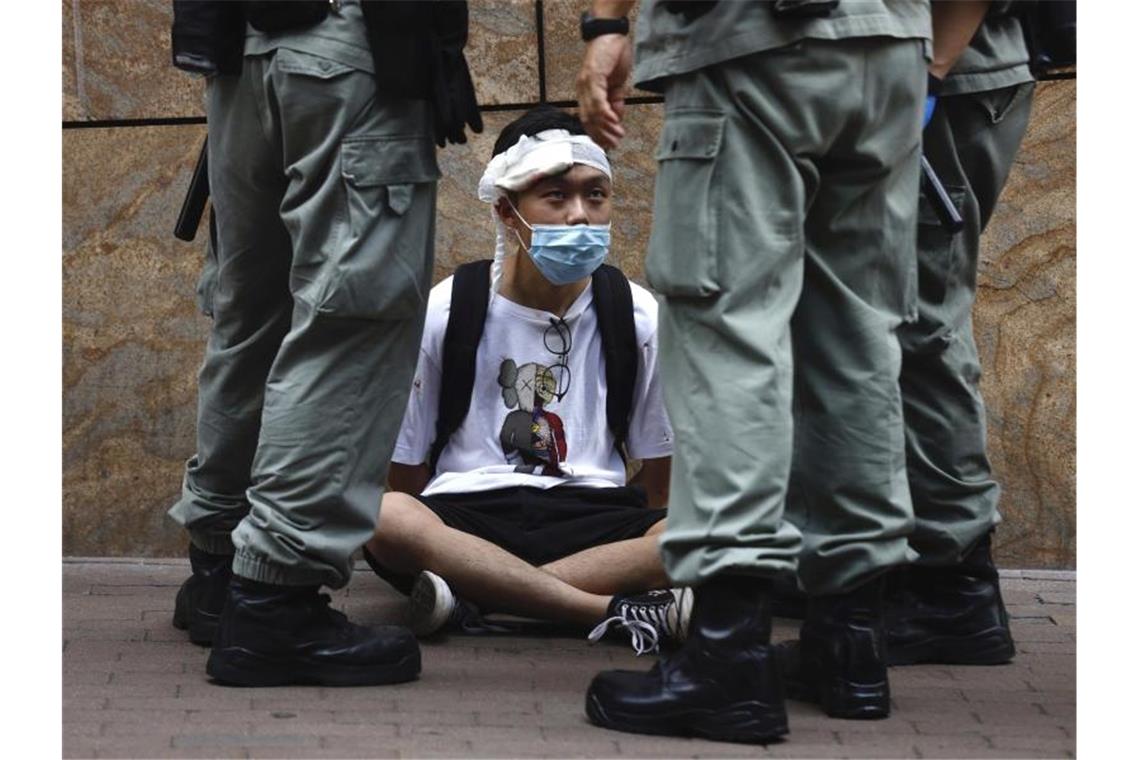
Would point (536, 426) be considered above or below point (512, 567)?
above

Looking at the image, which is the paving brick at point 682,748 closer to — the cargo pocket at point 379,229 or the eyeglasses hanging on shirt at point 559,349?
the cargo pocket at point 379,229

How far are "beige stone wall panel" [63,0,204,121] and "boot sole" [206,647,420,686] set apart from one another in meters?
2.18

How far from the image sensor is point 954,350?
4.67 meters

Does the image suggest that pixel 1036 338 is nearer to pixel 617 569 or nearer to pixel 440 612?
pixel 617 569

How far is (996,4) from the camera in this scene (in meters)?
4.48

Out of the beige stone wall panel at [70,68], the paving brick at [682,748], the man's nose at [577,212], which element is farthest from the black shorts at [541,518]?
the beige stone wall panel at [70,68]

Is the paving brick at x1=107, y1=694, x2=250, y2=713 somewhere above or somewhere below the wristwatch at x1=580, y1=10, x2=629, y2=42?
below

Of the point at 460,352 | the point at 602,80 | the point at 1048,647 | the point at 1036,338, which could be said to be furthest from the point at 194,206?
the point at 1036,338

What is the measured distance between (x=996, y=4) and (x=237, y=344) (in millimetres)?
1805

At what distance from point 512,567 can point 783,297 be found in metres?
1.36

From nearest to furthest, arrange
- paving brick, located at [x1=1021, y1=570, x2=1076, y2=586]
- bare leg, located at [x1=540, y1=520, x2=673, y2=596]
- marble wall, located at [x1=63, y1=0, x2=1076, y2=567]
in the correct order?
bare leg, located at [x1=540, y1=520, x2=673, y2=596]
paving brick, located at [x1=1021, y1=570, x2=1076, y2=586]
marble wall, located at [x1=63, y1=0, x2=1076, y2=567]

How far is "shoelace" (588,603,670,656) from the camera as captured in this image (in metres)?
4.80

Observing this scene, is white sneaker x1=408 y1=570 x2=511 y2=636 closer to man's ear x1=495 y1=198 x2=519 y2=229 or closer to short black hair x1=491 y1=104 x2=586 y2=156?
man's ear x1=495 y1=198 x2=519 y2=229

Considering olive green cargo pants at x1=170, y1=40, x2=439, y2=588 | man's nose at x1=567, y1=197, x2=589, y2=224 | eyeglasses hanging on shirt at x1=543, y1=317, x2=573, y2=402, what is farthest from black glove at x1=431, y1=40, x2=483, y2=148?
eyeglasses hanging on shirt at x1=543, y1=317, x2=573, y2=402
